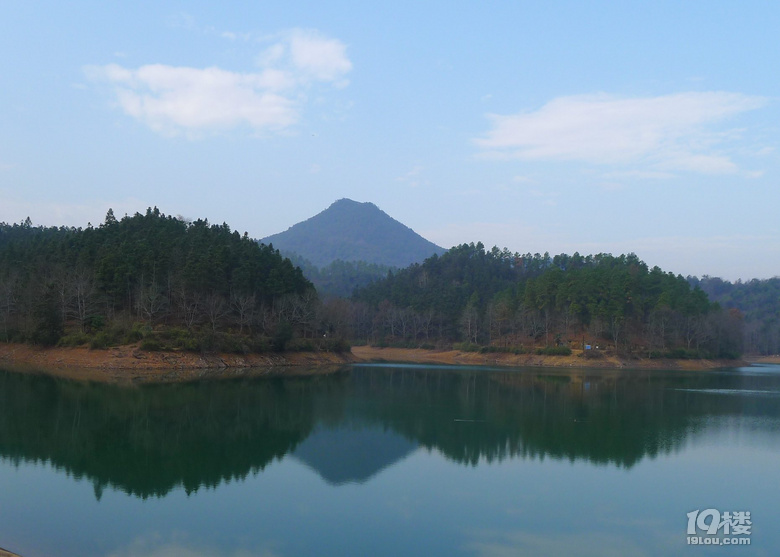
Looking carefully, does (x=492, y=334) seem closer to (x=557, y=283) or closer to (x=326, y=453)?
(x=557, y=283)

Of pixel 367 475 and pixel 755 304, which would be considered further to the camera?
pixel 755 304

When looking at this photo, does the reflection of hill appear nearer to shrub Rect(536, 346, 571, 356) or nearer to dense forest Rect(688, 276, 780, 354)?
shrub Rect(536, 346, 571, 356)

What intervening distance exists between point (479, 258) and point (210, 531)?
375ft

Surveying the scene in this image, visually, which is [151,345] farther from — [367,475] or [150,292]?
[367,475]

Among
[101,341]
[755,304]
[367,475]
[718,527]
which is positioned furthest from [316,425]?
[755,304]

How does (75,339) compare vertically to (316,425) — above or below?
above

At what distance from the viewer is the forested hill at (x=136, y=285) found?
50.8 m

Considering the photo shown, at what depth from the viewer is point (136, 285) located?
5484cm

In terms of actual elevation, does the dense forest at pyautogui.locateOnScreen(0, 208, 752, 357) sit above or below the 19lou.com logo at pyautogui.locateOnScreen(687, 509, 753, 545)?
above

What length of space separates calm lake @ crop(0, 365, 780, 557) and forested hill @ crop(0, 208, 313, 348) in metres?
16.8

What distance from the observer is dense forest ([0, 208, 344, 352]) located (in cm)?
4988

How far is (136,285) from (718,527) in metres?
51.1

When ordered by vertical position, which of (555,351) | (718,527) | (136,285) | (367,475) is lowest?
(367,475)

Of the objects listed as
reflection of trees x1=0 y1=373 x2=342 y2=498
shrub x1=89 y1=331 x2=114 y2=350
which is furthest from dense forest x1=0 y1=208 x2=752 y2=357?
reflection of trees x1=0 y1=373 x2=342 y2=498
